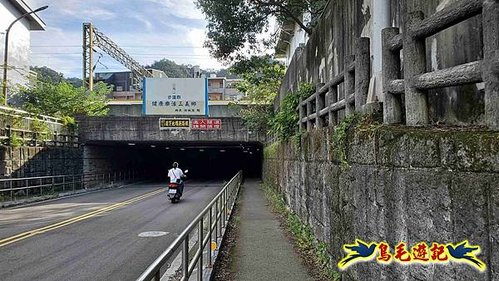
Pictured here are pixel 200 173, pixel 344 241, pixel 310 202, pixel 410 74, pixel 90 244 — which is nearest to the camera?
pixel 410 74

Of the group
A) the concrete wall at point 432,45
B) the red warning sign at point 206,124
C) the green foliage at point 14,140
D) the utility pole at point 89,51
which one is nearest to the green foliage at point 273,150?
the red warning sign at point 206,124

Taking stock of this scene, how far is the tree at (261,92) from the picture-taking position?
26.0 meters

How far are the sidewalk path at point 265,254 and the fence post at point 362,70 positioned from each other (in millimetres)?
2787

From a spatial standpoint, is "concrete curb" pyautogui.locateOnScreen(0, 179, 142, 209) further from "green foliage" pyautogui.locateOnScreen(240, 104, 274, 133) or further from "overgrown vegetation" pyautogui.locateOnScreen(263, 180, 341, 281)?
"overgrown vegetation" pyautogui.locateOnScreen(263, 180, 341, 281)

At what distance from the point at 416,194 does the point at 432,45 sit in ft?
5.31

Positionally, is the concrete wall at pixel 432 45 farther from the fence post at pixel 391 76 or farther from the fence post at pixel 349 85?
the fence post at pixel 349 85

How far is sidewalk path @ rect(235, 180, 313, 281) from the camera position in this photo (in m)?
6.46

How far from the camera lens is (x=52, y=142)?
23859 mm

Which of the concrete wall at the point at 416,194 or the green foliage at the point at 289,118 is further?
the green foliage at the point at 289,118

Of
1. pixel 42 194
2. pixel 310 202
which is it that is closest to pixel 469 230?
pixel 310 202

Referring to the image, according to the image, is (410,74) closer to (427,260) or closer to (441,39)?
(441,39)

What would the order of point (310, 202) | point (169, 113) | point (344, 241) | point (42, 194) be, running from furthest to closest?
point (169, 113) → point (42, 194) → point (310, 202) → point (344, 241)

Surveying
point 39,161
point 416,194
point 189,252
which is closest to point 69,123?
point 39,161

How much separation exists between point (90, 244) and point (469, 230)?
8.33 m
